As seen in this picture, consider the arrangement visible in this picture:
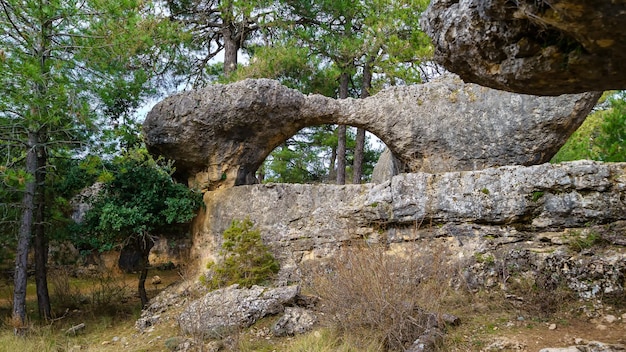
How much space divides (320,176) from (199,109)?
340 inches

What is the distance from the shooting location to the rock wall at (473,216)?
689cm

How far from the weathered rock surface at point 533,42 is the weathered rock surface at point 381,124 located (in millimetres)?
5817

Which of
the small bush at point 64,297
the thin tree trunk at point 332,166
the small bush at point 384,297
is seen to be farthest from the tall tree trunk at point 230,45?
the small bush at point 384,297

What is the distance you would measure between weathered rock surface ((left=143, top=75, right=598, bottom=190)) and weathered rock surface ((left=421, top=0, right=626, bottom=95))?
582 centimetres

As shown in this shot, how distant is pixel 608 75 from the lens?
129 inches

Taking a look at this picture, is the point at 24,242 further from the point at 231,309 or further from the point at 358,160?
the point at 358,160

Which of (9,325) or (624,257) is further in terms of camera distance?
(9,325)

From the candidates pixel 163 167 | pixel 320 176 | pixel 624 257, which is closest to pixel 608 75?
pixel 624 257

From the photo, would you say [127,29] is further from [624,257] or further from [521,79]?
[624,257]

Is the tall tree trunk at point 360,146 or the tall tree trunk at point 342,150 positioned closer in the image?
the tall tree trunk at point 360,146

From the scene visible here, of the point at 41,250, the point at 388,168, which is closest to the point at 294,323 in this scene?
the point at 41,250

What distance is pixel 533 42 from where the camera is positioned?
3.32 meters

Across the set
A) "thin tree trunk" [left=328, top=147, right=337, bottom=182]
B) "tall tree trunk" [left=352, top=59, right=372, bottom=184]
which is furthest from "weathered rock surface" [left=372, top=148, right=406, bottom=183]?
"thin tree trunk" [left=328, top=147, right=337, bottom=182]

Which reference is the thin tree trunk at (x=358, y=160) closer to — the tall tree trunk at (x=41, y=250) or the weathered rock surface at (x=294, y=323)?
the weathered rock surface at (x=294, y=323)
